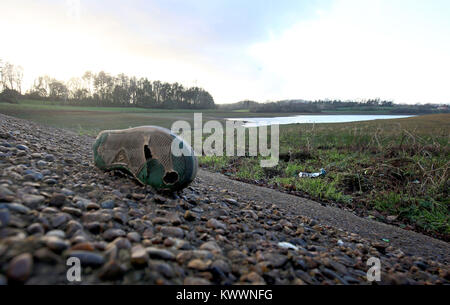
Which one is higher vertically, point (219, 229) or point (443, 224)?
point (219, 229)

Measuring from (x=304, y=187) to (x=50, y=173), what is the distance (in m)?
4.49

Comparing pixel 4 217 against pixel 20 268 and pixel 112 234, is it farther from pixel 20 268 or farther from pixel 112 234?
pixel 112 234

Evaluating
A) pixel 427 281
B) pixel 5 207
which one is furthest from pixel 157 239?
pixel 427 281

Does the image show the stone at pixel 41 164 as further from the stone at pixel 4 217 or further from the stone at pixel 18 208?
the stone at pixel 4 217

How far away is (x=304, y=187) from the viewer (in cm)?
512

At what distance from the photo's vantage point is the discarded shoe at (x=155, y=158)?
254cm

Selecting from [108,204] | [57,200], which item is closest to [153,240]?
[108,204]

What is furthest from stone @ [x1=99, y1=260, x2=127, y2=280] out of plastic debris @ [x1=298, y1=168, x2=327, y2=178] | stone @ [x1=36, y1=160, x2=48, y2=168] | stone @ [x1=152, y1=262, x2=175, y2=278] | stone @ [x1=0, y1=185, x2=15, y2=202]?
plastic debris @ [x1=298, y1=168, x2=327, y2=178]

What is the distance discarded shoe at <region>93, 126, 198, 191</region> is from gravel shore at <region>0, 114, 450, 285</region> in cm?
17

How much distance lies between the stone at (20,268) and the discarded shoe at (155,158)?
148 cm

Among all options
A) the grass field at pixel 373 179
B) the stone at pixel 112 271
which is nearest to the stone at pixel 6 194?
the stone at pixel 112 271

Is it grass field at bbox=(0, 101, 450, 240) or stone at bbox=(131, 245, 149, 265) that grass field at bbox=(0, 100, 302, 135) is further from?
stone at bbox=(131, 245, 149, 265)
